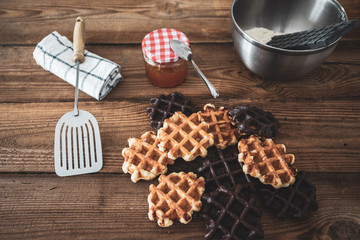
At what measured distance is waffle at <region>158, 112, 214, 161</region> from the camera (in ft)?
4.75

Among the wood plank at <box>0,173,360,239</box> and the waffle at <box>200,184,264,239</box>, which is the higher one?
the waffle at <box>200,184,264,239</box>

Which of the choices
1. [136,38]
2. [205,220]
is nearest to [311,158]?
[205,220]

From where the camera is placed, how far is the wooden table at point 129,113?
53.9 inches

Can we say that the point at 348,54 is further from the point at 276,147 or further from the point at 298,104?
the point at 276,147

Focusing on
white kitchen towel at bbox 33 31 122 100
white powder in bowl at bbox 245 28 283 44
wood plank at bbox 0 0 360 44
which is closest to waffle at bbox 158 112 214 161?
white kitchen towel at bbox 33 31 122 100

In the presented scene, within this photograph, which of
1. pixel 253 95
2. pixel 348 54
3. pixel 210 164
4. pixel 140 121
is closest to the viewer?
pixel 210 164

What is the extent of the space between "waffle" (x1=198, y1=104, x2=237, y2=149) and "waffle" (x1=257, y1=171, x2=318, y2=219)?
28 centimetres

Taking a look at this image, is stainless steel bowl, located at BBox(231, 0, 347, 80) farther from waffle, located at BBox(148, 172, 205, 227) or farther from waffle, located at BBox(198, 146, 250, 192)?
waffle, located at BBox(148, 172, 205, 227)

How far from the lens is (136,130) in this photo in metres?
1.65

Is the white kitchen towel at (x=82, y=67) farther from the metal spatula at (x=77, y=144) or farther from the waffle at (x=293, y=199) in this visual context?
the waffle at (x=293, y=199)

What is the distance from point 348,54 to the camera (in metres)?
1.98

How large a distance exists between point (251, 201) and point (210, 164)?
248 millimetres

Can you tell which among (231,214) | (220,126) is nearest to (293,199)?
(231,214)

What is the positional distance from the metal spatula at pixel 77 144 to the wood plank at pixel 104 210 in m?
0.05
